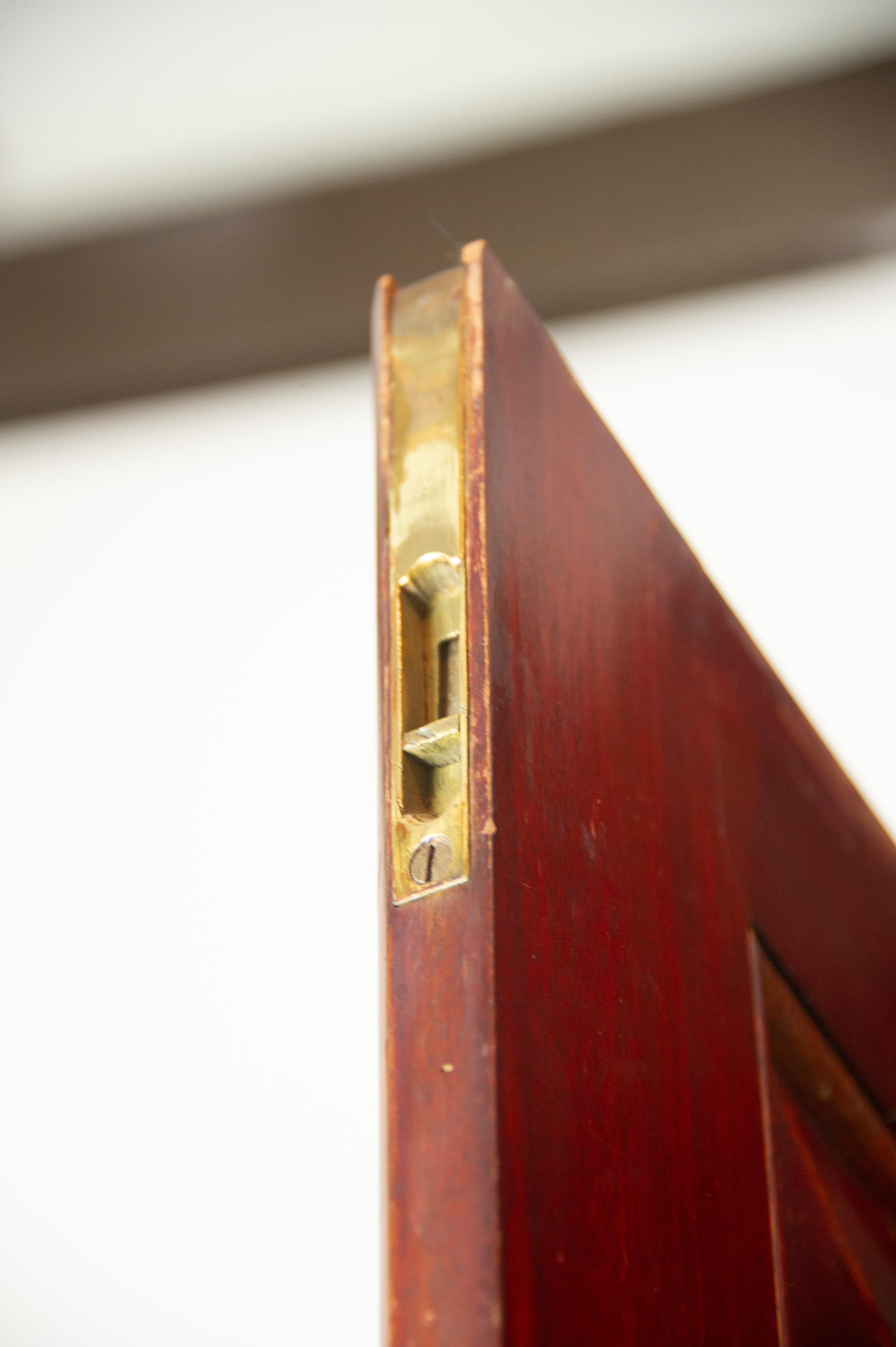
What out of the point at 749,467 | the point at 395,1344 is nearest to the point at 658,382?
the point at 749,467

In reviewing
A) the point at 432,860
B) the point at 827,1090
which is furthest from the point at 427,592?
the point at 827,1090

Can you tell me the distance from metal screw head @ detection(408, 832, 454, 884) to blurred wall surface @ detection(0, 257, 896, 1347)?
0.72 meters

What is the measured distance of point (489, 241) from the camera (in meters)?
0.96

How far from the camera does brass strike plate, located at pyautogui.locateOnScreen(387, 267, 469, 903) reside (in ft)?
0.66

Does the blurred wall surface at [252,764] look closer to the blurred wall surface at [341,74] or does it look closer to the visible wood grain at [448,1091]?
the blurred wall surface at [341,74]

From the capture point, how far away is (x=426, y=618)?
22 centimetres

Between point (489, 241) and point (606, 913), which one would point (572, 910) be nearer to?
point (606, 913)

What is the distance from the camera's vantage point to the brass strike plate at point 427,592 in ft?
0.66

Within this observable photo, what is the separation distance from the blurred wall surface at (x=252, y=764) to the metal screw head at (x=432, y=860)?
0.72m

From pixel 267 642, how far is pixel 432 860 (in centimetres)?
82

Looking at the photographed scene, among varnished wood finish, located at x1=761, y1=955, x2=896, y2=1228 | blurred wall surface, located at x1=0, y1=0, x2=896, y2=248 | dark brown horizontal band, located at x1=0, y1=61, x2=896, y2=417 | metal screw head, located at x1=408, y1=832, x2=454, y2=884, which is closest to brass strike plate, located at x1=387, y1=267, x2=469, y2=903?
metal screw head, located at x1=408, y1=832, x2=454, y2=884

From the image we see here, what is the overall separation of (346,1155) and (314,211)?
36.4 inches

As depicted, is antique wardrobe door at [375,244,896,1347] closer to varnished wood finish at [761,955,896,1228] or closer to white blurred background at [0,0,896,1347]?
varnished wood finish at [761,955,896,1228]

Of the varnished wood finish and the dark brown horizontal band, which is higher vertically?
the dark brown horizontal band
